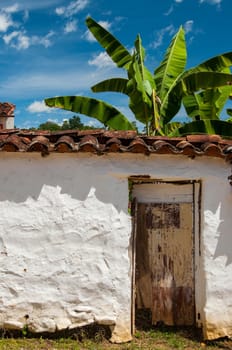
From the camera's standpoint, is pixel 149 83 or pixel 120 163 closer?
pixel 120 163

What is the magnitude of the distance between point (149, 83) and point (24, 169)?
12.3 ft

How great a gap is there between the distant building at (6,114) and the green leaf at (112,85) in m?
4.87

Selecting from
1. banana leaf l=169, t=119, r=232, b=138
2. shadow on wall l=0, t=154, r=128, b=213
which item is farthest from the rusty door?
banana leaf l=169, t=119, r=232, b=138

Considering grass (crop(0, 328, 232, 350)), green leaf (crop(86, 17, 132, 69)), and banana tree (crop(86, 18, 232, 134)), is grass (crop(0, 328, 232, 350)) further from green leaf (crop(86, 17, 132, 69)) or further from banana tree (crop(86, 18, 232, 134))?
green leaf (crop(86, 17, 132, 69))

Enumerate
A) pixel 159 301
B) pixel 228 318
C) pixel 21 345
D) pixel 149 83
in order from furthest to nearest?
pixel 149 83 < pixel 159 301 < pixel 228 318 < pixel 21 345

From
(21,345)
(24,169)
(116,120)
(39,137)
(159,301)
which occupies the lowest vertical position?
(21,345)

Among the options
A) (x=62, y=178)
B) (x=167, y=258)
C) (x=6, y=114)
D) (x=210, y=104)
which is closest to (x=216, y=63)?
(x=210, y=104)

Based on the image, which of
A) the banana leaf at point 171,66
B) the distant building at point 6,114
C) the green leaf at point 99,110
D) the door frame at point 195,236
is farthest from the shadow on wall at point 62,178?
the distant building at point 6,114

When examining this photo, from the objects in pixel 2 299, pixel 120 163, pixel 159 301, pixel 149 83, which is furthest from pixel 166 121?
pixel 2 299

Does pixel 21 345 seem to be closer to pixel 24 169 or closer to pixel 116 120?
pixel 24 169

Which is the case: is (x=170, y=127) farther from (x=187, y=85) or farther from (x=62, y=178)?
(x=62, y=178)

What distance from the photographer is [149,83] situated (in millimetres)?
8312

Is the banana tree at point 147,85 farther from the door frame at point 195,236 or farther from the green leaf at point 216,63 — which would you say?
the door frame at point 195,236

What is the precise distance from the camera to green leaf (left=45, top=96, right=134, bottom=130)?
8297 millimetres
